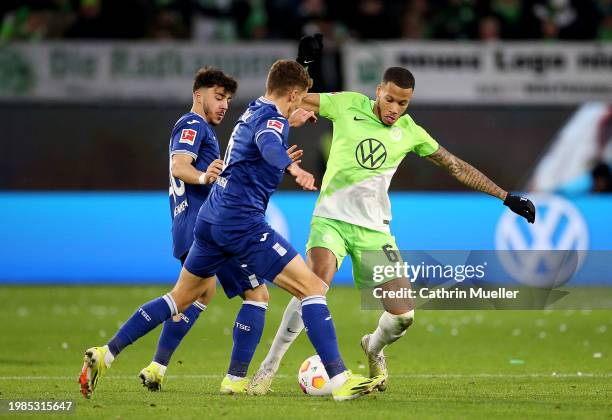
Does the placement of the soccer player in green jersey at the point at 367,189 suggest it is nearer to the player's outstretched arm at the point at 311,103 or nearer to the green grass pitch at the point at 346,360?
the player's outstretched arm at the point at 311,103

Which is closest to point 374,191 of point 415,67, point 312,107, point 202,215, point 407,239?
point 312,107

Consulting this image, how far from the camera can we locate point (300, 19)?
18891mm

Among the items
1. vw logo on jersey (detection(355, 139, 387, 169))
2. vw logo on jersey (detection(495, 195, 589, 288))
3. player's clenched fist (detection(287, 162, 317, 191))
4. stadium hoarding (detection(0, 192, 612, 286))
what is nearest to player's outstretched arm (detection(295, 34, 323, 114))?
vw logo on jersey (detection(355, 139, 387, 169))

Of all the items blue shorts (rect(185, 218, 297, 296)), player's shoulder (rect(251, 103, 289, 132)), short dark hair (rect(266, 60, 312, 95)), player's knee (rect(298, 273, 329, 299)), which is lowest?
player's knee (rect(298, 273, 329, 299))

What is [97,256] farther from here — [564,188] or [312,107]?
[312,107]

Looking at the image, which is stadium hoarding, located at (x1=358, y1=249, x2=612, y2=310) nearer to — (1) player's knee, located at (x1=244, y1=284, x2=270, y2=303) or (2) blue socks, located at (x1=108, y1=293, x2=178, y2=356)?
(1) player's knee, located at (x1=244, y1=284, x2=270, y2=303)

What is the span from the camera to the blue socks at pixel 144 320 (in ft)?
25.8

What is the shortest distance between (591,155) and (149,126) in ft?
22.9

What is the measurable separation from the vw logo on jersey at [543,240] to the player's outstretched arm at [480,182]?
23.5 feet

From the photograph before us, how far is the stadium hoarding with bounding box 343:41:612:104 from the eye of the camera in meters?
18.8

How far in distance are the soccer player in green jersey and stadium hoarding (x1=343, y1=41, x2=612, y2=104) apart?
10.1m

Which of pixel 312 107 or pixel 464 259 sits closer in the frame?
pixel 312 107

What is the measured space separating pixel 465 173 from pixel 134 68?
10.3 metres

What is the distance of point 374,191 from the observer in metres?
8.70
